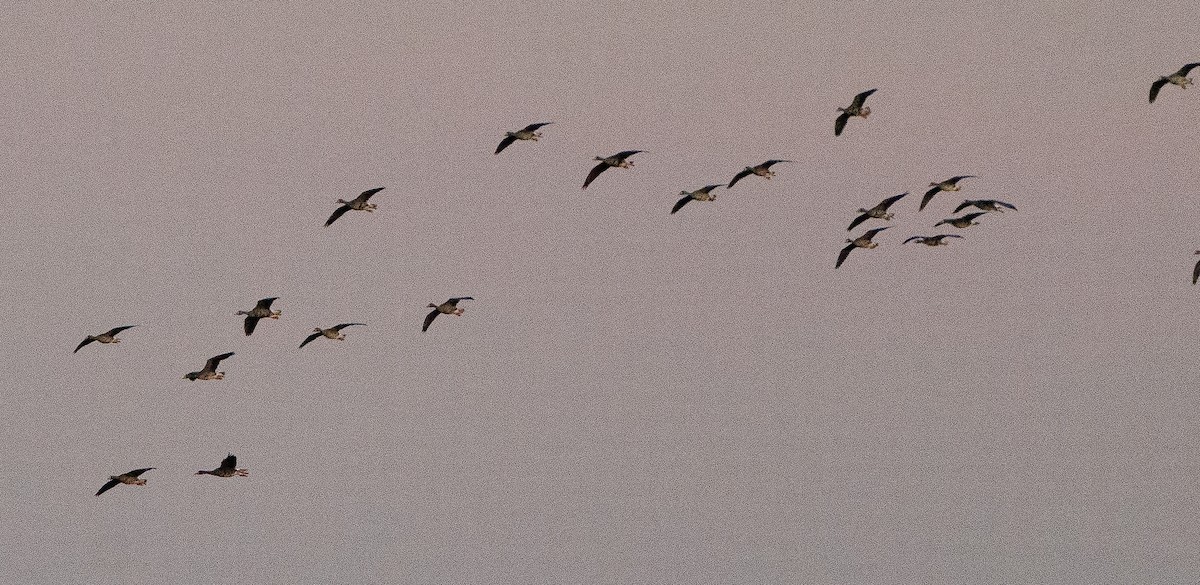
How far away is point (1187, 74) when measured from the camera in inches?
3265

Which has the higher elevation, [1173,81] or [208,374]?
[1173,81]

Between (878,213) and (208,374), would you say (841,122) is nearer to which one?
(878,213)

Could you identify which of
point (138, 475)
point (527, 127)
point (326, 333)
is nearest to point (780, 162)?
point (527, 127)

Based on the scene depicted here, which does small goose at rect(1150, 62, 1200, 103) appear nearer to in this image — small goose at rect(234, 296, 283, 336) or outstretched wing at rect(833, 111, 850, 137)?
outstretched wing at rect(833, 111, 850, 137)

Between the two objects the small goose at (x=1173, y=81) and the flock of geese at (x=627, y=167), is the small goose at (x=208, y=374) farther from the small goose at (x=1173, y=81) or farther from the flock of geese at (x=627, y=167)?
the small goose at (x=1173, y=81)

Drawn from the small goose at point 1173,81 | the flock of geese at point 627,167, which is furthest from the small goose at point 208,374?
the small goose at point 1173,81

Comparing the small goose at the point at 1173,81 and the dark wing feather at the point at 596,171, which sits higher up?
the small goose at the point at 1173,81

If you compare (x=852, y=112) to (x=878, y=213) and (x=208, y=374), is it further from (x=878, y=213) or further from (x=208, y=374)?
(x=208, y=374)

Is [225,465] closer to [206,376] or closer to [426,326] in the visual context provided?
[206,376]

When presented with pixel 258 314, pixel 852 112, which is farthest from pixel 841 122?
pixel 258 314

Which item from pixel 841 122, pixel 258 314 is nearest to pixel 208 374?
pixel 258 314

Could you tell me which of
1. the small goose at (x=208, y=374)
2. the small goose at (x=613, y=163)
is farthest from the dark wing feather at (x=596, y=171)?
the small goose at (x=208, y=374)

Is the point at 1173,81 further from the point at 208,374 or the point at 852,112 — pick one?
the point at 208,374

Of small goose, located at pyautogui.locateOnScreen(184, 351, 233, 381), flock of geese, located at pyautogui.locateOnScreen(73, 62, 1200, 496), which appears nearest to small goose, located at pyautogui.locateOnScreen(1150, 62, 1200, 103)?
flock of geese, located at pyautogui.locateOnScreen(73, 62, 1200, 496)
